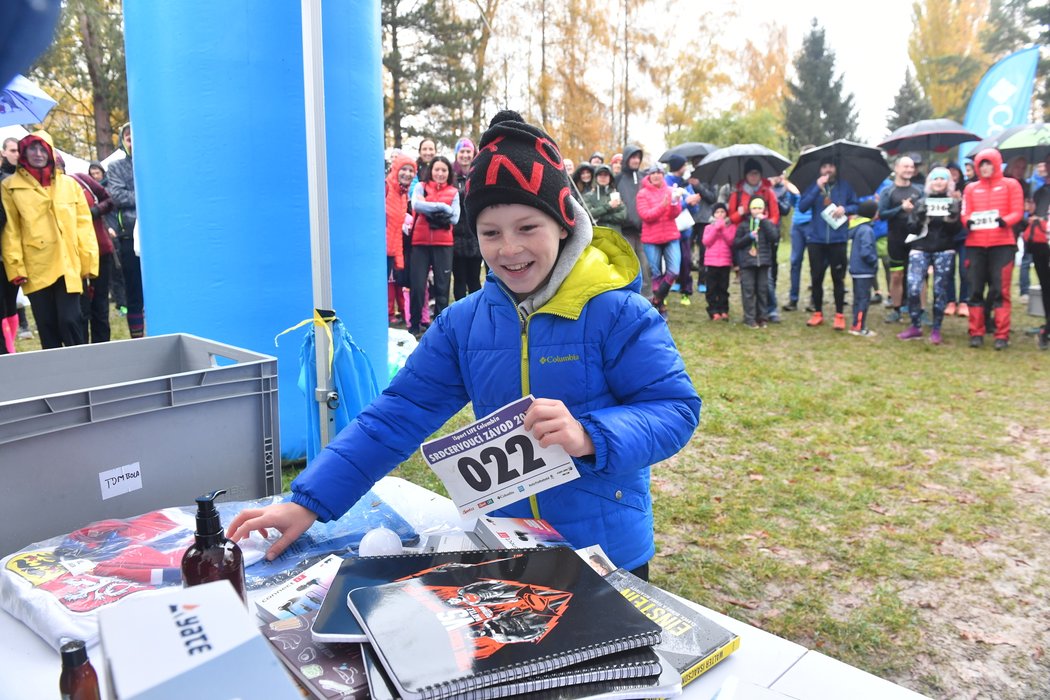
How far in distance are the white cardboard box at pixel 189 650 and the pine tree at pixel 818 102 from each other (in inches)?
1454

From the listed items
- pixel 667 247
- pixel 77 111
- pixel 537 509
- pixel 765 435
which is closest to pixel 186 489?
pixel 537 509

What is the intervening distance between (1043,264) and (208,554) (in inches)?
350

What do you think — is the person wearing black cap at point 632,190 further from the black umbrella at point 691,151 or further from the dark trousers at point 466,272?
the black umbrella at point 691,151

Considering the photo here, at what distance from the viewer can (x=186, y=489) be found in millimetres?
2031

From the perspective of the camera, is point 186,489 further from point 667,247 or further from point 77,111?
point 77,111

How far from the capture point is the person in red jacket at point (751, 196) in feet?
28.7

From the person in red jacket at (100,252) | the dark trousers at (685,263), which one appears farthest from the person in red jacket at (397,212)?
the dark trousers at (685,263)

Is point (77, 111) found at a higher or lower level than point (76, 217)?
higher

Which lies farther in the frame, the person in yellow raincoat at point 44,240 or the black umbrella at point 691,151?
the black umbrella at point 691,151

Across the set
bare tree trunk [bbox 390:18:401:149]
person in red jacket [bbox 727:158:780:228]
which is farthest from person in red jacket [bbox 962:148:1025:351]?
bare tree trunk [bbox 390:18:401:149]

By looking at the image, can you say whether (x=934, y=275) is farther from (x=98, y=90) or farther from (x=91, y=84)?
(x=91, y=84)

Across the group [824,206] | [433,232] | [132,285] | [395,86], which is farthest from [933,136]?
[395,86]

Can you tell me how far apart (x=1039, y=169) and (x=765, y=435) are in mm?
6049

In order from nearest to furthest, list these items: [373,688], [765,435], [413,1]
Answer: [373,688] → [765,435] → [413,1]
